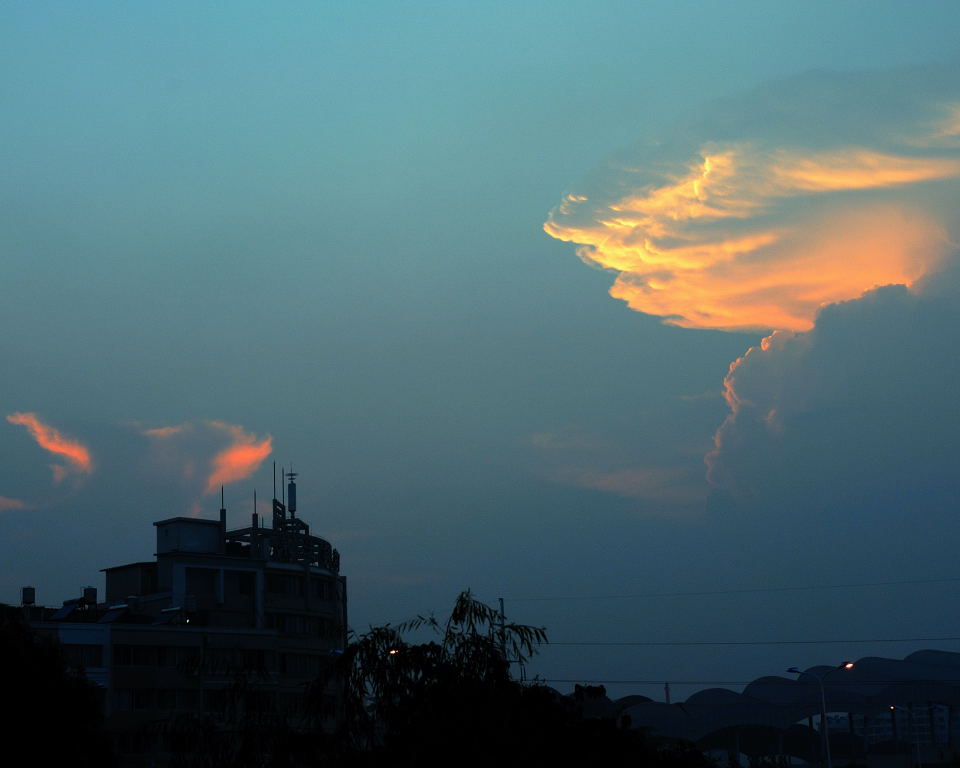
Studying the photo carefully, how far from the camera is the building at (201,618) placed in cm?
9756

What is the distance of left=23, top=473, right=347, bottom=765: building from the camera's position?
320 ft

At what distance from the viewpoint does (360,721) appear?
31.2 m

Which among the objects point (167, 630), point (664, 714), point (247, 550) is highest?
point (247, 550)

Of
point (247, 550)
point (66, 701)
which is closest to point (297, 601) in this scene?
point (247, 550)

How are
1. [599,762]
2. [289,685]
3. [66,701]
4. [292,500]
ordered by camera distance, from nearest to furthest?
[599,762]
[66,701]
[289,685]
[292,500]

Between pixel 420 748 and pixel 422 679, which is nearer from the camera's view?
pixel 420 748

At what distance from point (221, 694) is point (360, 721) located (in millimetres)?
11842

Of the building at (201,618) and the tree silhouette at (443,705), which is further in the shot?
the building at (201,618)

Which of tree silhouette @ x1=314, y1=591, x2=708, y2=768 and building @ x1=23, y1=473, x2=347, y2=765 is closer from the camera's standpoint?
tree silhouette @ x1=314, y1=591, x2=708, y2=768

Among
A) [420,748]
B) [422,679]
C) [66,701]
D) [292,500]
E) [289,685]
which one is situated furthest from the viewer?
[292,500]

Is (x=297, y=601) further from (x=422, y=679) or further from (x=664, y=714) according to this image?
(x=422, y=679)

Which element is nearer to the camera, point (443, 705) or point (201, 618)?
point (443, 705)

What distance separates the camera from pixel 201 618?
Answer: 10750 centimetres

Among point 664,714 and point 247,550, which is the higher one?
point 247,550
